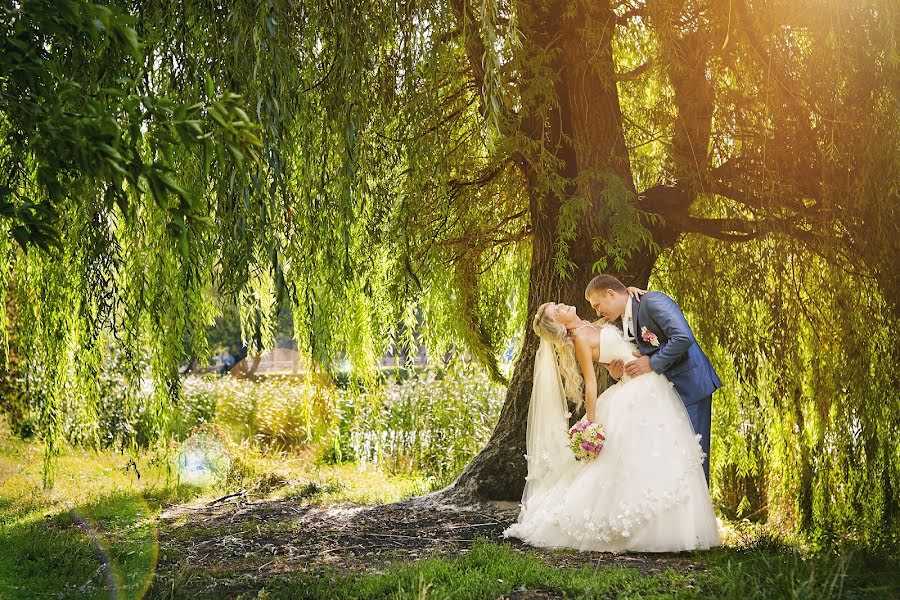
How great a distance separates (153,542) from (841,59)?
5214mm

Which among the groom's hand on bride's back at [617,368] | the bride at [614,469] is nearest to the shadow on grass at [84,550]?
the bride at [614,469]

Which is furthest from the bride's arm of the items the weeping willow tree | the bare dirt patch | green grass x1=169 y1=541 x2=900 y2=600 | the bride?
green grass x1=169 y1=541 x2=900 y2=600

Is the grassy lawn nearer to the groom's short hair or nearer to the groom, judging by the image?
the groom

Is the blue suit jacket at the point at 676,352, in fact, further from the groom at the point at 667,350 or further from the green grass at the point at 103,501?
the green grass at the point at 103,501

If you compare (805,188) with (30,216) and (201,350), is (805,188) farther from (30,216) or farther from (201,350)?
(30,216)

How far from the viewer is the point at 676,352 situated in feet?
15.5

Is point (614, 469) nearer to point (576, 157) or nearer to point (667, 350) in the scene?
point (667, 350)

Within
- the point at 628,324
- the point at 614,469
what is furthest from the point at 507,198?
the point at 614,469

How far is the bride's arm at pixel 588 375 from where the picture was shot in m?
4.93

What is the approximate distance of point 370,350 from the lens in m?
6.68

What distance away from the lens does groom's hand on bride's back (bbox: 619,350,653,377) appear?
486 cm

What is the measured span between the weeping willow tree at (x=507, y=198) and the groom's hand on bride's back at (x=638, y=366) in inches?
29.7

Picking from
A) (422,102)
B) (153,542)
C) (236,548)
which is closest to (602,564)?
(236,548)

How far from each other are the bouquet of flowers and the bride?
0.07m
